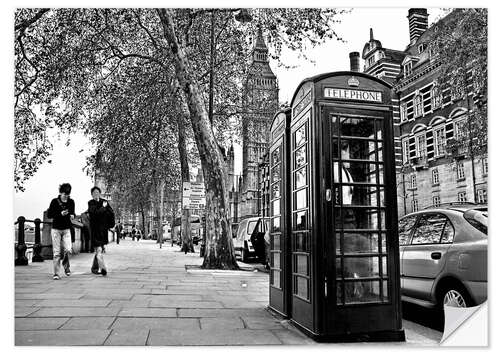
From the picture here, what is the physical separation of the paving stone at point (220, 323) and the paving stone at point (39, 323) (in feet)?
4.60

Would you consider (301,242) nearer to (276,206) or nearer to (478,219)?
(276,206)

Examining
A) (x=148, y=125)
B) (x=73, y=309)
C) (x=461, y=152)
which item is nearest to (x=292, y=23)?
(x=461, y=152)

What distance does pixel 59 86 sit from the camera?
27.0 ft

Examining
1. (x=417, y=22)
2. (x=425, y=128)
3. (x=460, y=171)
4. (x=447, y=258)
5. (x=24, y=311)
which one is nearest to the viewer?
(x=447, y=258)

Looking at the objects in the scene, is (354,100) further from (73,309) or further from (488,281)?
(73,309)

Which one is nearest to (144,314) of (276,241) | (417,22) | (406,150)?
(276,241)

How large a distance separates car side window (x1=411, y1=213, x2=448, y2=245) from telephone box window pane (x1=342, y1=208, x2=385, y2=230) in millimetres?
1412

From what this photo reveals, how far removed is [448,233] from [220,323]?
8.69 ft

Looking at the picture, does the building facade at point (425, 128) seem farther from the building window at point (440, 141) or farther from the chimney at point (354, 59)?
the chimney at point (354, 59)

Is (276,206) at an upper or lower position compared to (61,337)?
upper

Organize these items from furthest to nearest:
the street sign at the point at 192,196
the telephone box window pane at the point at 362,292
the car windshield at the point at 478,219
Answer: the street sign at the point at 192,196
the car windshield at the point at 478,219
the telephone box window pane at the point at 362,292

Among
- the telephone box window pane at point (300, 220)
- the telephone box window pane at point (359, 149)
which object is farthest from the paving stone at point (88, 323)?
the telephone box window pane at point (359, 149)

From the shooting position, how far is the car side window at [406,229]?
5827 mm

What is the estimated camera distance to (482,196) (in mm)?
5164
